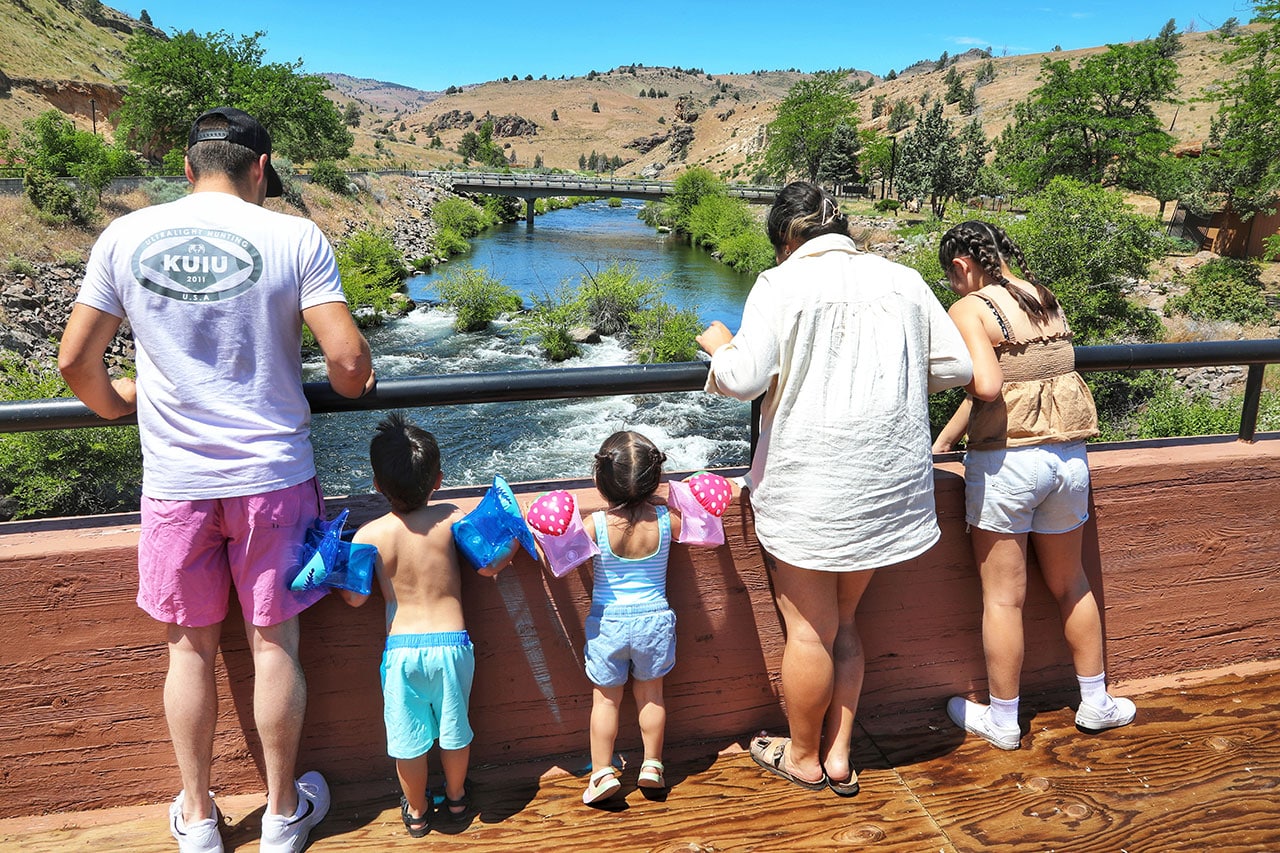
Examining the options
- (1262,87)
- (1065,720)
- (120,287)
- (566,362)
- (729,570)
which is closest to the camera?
(120,287)

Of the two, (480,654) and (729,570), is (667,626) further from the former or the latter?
(480,654)

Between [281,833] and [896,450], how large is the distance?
6.04 feet

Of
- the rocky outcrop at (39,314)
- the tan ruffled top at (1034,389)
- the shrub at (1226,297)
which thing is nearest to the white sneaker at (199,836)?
the tan ruffled top at (1034,389)

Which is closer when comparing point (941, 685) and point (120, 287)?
point (120, 287)

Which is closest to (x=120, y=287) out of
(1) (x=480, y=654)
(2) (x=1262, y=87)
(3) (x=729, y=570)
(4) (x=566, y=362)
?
(1) (x=480, y=654)

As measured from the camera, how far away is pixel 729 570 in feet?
8.24

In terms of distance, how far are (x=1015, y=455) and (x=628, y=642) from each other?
1.27 metres

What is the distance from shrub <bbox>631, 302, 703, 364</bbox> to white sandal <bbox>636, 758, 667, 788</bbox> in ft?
63.8

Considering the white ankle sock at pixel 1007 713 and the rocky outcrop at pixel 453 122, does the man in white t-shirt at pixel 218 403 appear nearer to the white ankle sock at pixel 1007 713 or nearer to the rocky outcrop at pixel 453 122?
the white ankle sock at pixel 1007 713

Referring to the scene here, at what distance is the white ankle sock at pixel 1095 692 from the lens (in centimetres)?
269

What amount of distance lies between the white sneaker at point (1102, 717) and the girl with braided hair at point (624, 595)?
4.65 feet

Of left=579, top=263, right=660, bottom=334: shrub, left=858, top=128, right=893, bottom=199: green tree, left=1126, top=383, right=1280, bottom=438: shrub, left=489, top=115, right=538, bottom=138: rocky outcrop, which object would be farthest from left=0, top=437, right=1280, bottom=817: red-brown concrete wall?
left=489, top=115, right=538, bottom=138: rocky outcrop

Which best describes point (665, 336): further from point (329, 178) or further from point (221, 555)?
point (329, 178)

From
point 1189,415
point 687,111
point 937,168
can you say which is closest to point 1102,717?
point 1189,415
